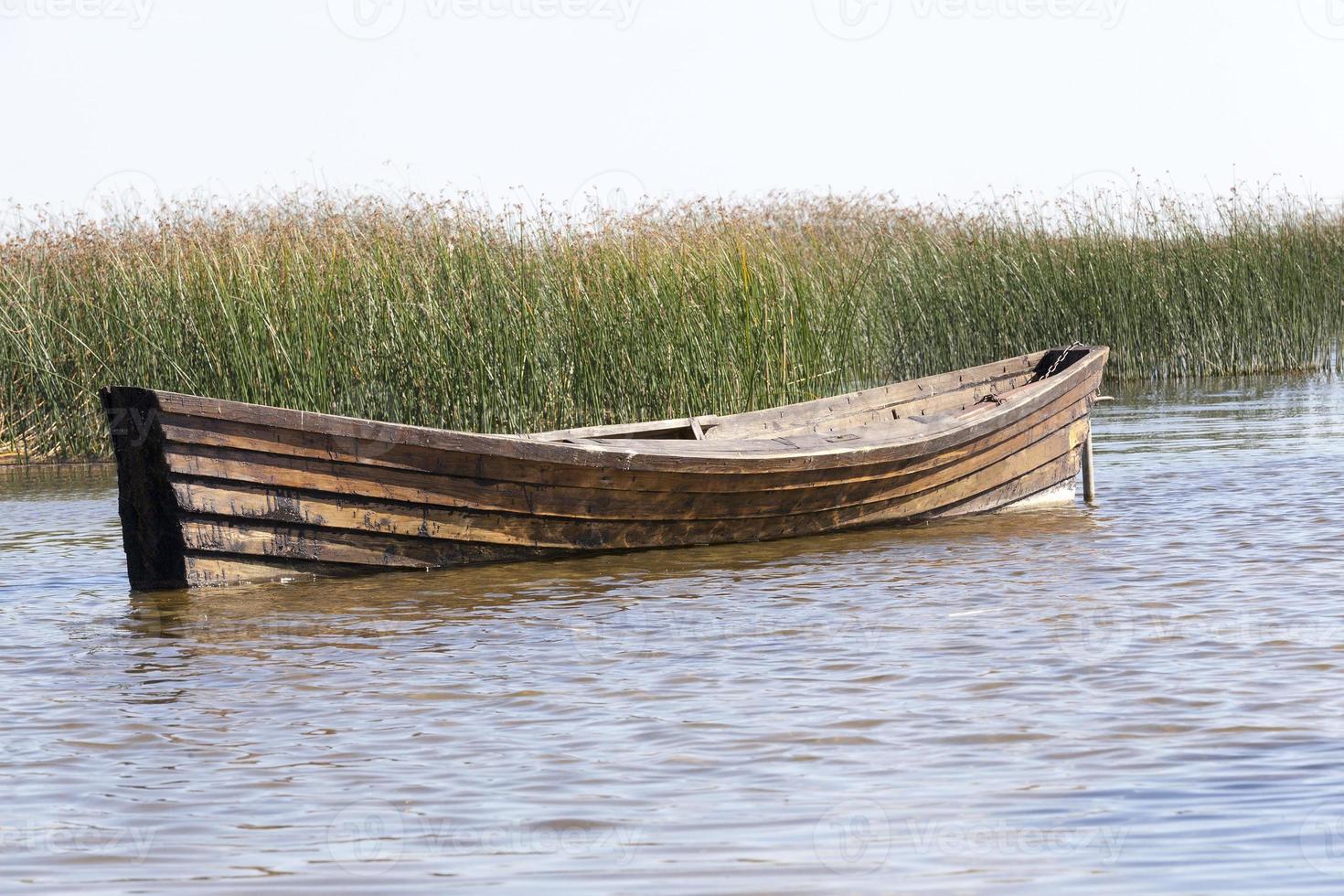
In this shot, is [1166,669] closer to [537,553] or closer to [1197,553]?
[1197,553]

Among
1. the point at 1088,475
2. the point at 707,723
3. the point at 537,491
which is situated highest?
the point at 537,491

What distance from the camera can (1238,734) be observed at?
13.4 ft

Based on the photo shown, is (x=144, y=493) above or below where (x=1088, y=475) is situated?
above

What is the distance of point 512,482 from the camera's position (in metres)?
7.19

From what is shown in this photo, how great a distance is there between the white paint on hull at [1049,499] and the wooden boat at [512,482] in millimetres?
73

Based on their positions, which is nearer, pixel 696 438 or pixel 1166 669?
pixel 1166 669

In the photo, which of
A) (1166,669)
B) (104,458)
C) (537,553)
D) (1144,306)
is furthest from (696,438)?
(1144,306)

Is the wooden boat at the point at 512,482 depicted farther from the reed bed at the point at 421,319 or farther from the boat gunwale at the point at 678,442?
the reed bed at the point at 421,319

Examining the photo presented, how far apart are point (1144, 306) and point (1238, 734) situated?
1236 cm

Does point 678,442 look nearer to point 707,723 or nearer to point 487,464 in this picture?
point 487,464

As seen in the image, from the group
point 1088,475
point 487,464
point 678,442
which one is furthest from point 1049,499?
point 487,464

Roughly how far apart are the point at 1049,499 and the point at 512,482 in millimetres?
3813

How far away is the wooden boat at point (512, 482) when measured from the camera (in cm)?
655

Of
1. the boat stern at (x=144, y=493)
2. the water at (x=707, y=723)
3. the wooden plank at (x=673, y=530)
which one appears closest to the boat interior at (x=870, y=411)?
the wooden plank at (x=673, y=530)
